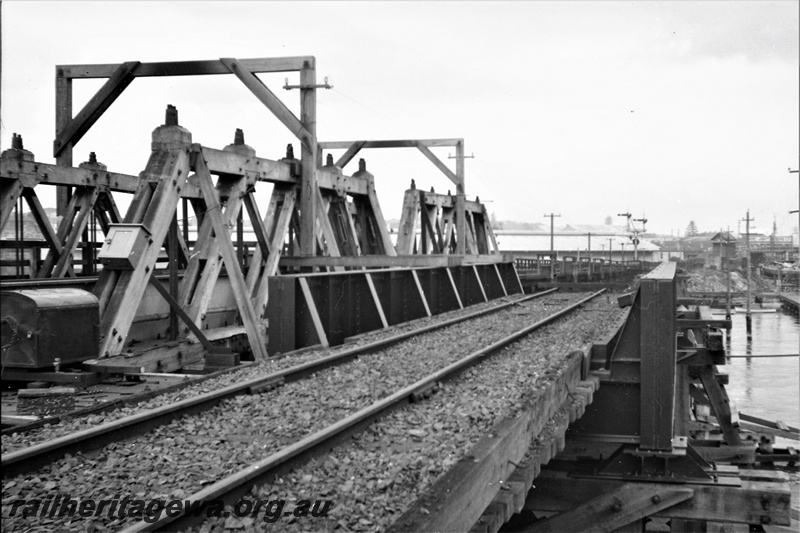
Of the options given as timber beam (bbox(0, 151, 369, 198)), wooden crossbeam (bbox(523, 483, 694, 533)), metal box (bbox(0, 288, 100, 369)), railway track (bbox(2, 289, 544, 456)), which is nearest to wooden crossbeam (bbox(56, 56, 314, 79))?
timber beam (bbox(0, 151, 369, 198))

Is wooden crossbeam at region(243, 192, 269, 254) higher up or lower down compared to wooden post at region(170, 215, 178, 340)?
higher up

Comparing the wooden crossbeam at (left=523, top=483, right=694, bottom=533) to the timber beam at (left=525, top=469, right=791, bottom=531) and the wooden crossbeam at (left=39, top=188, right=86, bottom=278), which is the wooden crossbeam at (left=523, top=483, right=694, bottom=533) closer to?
the timber beam at (left=525, top=469, right=791, bottom=531)

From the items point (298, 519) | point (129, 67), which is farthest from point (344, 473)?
point (129, 67)

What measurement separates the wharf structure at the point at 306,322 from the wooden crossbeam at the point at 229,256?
0.9 inches

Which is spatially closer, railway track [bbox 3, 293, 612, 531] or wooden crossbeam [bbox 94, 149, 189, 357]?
railway track [bbox 3, 293, 612, 531]

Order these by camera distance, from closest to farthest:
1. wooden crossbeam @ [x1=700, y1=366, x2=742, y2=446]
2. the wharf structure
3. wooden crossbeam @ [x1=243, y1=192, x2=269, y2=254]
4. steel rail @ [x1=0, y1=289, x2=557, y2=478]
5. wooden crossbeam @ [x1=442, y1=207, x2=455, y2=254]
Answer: steel rail @ [x1=0, y1=289, x2=557, y2=478] → the wharf structure → wooden crossbeam @ [x1=243, y1=192, x2=269, y2=254] → wooden crossbeam @ [x1=700, y1=366, x2=742, y2=446] → wooden crossbeam @ [x1=442, y1=207, x2=455, y2=254]

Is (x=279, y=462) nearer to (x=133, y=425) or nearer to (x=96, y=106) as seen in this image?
(x=133, y=425)

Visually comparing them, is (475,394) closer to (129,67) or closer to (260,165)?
(260,165)

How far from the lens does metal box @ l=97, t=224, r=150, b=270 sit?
9.34 meters

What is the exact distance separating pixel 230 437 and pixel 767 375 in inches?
1516

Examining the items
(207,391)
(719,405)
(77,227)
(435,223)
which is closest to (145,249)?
(207,391)

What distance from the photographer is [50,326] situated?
7875 mm

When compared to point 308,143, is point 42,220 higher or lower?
lower

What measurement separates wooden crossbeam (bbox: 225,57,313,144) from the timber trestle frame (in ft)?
0.06
